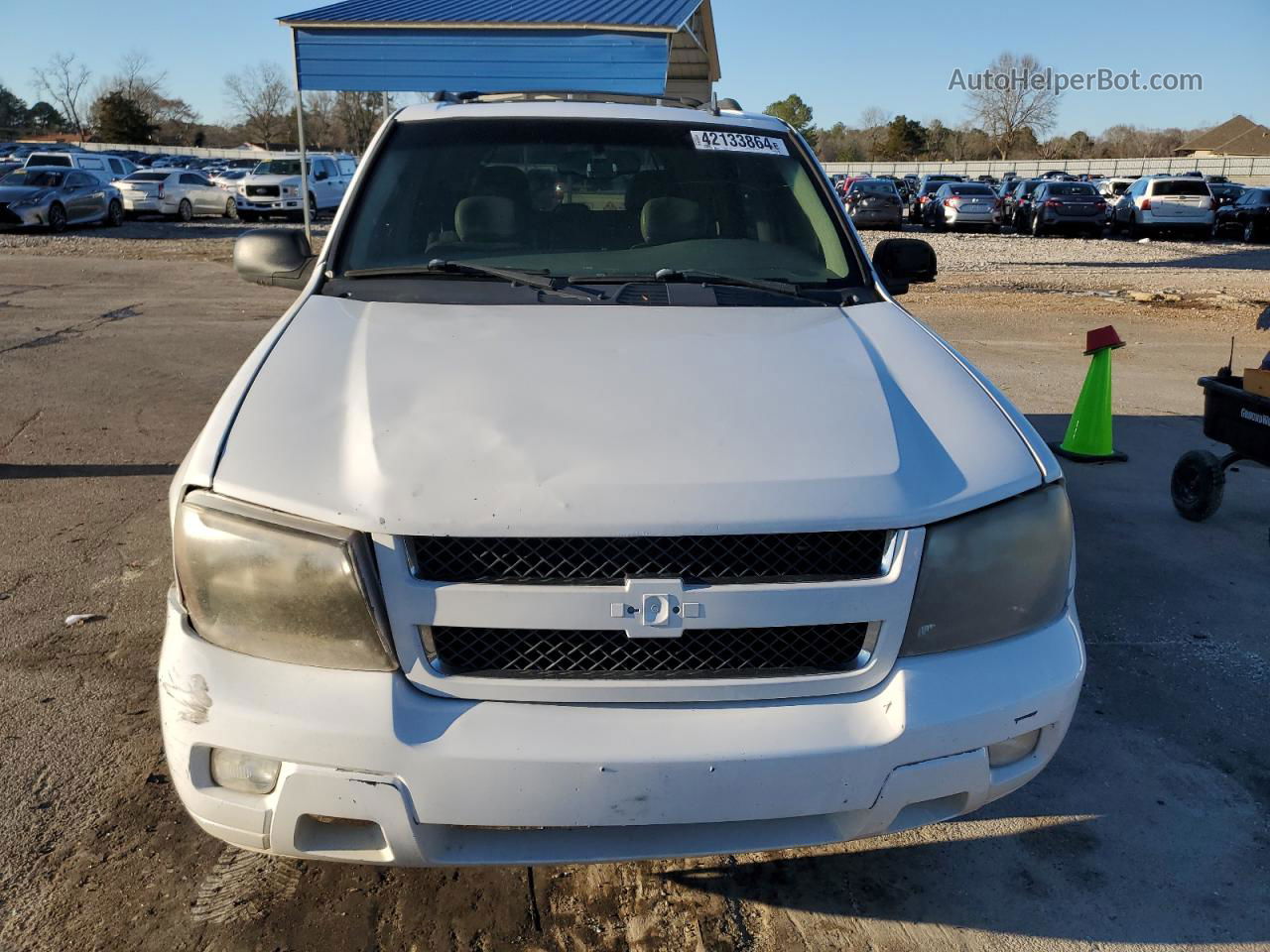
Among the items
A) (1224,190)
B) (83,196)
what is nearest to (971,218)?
(1224,190)

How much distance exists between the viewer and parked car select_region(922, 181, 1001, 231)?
96.6ft

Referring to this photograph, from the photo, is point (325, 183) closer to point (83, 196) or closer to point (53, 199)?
point (83, 196)

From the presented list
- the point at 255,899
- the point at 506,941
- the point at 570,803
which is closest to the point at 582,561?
the point at 570,803

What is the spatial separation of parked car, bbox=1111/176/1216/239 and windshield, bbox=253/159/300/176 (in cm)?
2327

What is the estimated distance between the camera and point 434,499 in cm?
206

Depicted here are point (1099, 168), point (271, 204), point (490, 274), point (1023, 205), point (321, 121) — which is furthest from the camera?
point (321, 121)

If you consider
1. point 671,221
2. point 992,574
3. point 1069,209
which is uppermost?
point 671,221

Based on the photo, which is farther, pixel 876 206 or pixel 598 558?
pixel 876 206

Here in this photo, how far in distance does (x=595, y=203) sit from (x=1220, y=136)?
391 ft

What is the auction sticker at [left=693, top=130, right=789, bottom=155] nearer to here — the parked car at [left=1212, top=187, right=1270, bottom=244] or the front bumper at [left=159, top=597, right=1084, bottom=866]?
the front bumper at [left=159, top=597, right=1084, bottom=866]

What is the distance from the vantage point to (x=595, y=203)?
3.56 m

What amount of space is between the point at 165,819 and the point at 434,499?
148 cm

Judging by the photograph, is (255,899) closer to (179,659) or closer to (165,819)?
(165,819)

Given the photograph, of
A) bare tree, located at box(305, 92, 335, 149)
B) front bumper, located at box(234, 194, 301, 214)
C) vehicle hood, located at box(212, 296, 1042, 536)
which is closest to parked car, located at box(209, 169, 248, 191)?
front bumper, located at box(234, 194, 301, 214)
